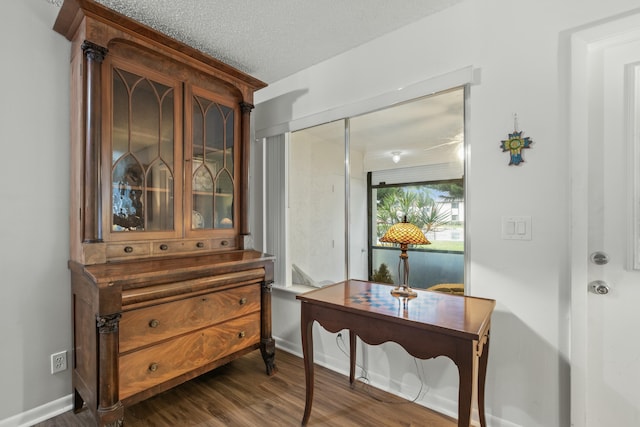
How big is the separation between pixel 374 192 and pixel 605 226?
1.29 m

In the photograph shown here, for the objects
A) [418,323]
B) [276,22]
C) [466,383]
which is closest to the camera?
[466,383]

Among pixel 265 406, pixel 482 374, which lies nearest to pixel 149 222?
pixel 265 406

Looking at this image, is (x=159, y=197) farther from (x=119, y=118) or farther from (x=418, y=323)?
(x=418, y=323)

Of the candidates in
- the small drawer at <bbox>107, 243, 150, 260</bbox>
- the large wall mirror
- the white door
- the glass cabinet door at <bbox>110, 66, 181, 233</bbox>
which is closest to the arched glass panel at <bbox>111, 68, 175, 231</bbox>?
the glass cabinet door at <bbox>110, 66, 181, 233</bbox>

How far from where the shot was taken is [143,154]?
1965 millimetres

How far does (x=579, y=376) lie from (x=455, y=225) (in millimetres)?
920

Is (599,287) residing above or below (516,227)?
below

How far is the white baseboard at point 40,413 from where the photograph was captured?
Result: 5.70ft

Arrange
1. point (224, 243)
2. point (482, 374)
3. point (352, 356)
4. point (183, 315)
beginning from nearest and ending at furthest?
point (482, 374) < point (183, 315) < point (352, 356) < point (224, 243)

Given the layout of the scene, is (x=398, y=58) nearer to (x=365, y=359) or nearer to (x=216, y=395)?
(x=365, y=359)

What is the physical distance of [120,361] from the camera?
5.23 ft

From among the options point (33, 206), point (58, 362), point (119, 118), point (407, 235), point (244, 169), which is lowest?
point (58, 362)

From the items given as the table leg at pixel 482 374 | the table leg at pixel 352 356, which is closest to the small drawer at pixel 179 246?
the table leg at pixel 352 356

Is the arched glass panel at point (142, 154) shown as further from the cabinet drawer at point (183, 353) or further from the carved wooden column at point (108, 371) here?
the cabinet drawer at point (183, 353)
